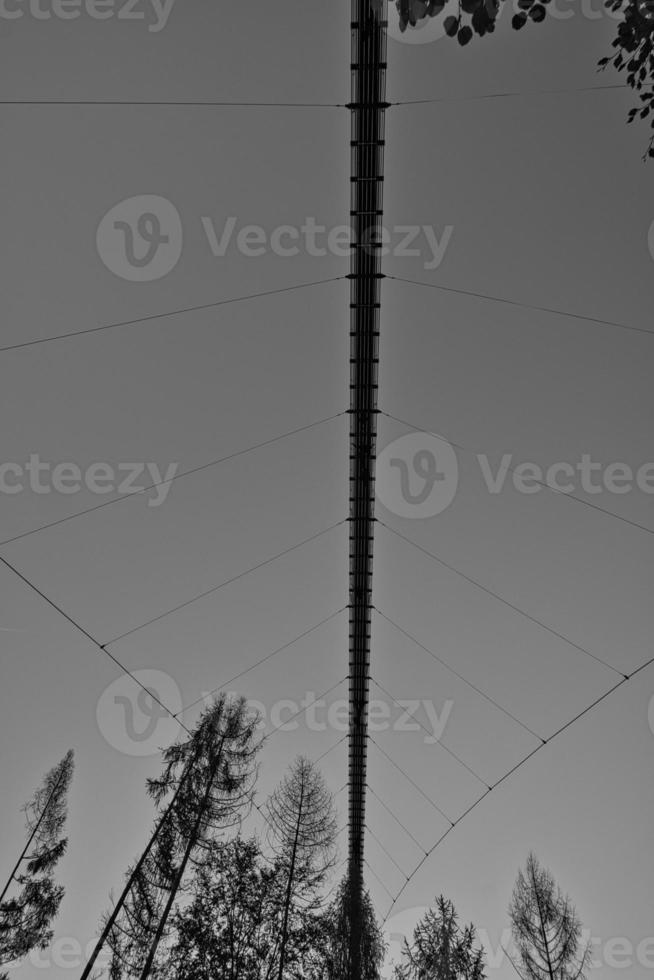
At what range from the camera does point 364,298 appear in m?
10.0

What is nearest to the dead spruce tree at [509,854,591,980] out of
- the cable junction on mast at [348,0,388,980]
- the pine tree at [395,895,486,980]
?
the pine tree at [395,895,486,980]

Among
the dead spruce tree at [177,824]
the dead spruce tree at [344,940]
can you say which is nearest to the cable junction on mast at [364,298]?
the dead spruce tree at [177,824]

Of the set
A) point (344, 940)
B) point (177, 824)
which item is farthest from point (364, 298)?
point (344, 940)

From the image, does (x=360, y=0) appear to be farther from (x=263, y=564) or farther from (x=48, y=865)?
(x=48, y=865)

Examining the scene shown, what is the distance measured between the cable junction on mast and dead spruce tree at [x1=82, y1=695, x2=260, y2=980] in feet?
15.1

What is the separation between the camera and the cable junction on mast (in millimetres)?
7848

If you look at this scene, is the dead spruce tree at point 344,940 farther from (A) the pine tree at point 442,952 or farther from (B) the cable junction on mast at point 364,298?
(B) the cable junction on mast at point 364,298

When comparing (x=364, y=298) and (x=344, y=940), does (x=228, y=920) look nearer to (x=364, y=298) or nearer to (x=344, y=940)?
(x=344, y=940)

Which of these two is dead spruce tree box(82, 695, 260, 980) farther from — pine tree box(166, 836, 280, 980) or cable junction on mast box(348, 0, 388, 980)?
cable junction on mast box(348, 0, 388, 980)

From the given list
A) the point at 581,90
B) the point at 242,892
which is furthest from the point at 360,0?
the point at 242,892

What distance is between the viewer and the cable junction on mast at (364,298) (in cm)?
785

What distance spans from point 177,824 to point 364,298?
1571 centimetres

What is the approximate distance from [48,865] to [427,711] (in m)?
16.4

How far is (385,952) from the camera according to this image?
24.0 metres
